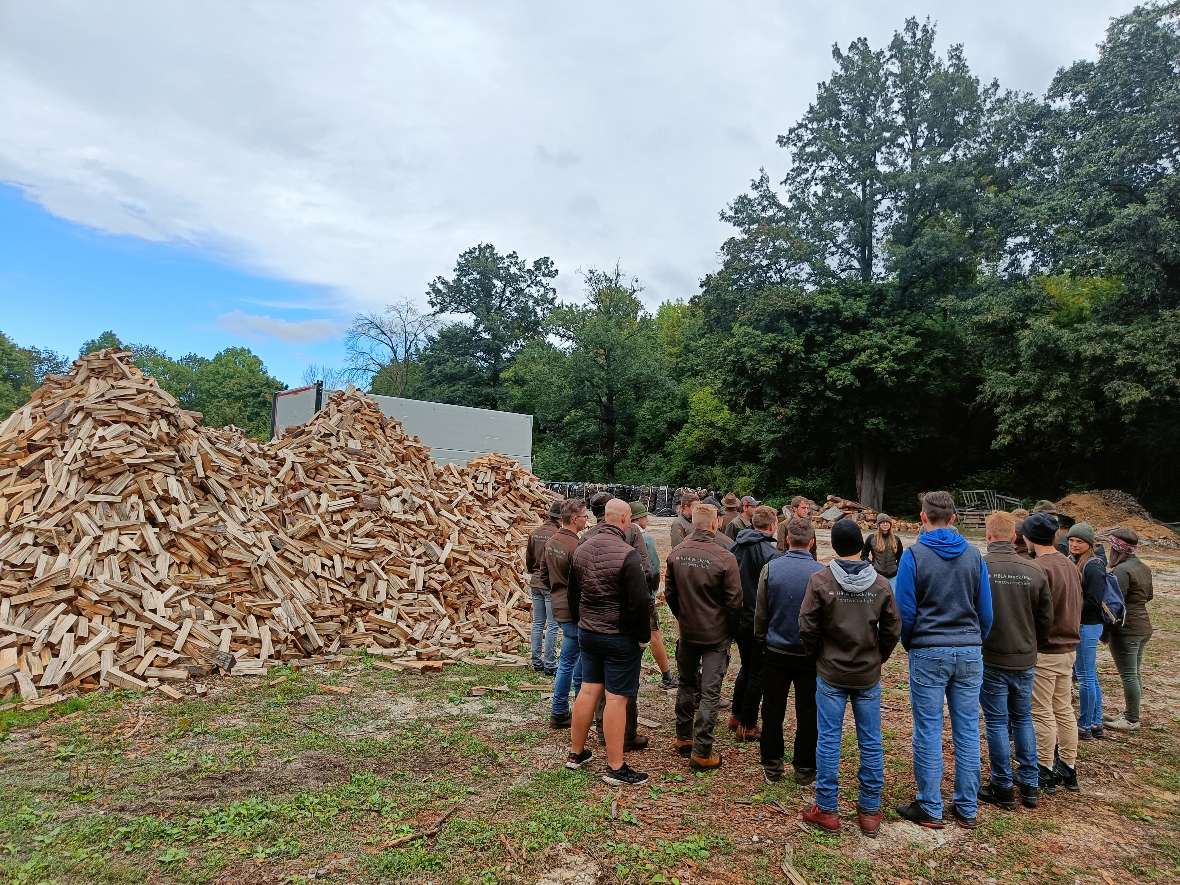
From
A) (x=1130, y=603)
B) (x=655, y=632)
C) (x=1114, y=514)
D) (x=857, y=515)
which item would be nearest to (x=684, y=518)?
(x=655, y=632)

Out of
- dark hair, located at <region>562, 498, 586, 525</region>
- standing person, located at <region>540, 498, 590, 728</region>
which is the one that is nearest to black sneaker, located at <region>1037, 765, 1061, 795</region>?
standing person, located at <region>540, 498, 590, 728</region>

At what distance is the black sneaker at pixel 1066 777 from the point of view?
4.93 meters

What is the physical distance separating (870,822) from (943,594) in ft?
4.83

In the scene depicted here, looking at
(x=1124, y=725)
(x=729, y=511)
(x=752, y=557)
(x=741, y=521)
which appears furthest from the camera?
(x=729, y=511)

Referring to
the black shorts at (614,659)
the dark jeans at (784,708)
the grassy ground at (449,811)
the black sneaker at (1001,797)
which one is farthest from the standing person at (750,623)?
the black sneaker at (1001,797)

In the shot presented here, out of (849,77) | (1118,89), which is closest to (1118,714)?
(1118,89)

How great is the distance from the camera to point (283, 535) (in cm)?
927

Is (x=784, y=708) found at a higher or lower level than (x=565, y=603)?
lower

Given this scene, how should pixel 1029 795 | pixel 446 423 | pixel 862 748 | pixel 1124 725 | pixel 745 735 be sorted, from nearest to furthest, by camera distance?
1. pixel 862 748
2. pixel 1029 795
3. pixel 745 735
4. pixel 1124 725
5. pixel 446 423

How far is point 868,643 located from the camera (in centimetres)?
421

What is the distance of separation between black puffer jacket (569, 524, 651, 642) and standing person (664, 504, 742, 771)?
36cm

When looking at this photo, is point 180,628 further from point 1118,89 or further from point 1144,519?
point 1118,89

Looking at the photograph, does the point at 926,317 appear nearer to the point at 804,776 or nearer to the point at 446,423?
the point at 446,423

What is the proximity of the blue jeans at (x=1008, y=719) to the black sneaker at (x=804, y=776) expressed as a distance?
119cm
